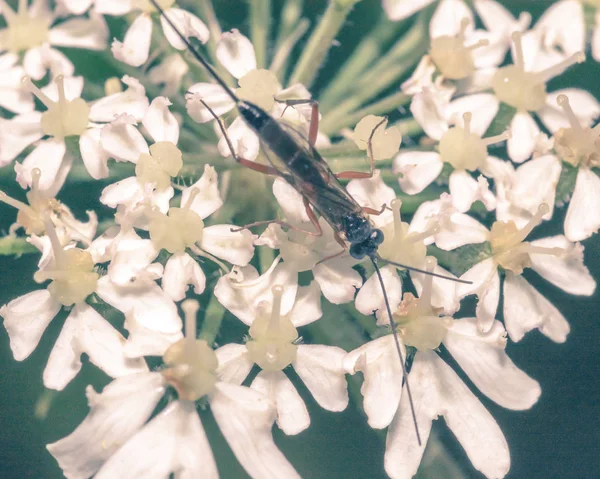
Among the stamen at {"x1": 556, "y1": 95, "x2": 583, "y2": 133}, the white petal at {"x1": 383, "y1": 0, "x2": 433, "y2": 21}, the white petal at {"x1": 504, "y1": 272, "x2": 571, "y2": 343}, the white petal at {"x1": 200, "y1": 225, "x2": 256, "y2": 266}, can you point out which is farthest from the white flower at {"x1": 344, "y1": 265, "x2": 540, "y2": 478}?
the white petal at {"x1": 383, "y1": 0, "x2": 433, "y2": 21}

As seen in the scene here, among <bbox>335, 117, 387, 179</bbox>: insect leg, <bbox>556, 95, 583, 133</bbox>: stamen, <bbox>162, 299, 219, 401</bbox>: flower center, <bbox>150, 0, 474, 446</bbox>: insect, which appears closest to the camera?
<bbox>162, 299, 219, 401</bbox>: flower center

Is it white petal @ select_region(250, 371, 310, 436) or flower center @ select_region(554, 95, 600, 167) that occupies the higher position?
white petal @ select_region(250, 371, 310, 436)

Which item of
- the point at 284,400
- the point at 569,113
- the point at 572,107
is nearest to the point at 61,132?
the point at 284,400

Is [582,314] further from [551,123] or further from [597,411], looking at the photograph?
[551,123]

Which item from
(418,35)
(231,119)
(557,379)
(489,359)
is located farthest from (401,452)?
(418,35)

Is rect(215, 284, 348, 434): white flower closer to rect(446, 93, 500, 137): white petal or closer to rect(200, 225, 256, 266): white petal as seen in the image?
rect(200, 225, 256, 266): white petal

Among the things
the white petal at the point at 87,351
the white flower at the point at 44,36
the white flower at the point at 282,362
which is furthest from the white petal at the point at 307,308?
the white flower at the point at 44,36

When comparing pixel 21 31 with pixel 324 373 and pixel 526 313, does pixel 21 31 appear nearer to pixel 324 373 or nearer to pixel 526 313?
pixel 324 373
